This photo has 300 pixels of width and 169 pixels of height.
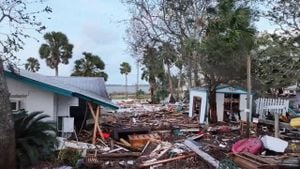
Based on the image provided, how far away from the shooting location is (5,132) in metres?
8.72

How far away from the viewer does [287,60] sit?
15430 mm

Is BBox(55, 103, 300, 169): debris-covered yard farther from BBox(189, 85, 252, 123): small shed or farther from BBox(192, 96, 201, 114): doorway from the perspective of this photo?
BBox(192, 96, 201, 114): doorway

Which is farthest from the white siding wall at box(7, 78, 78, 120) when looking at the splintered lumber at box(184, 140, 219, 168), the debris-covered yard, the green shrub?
the splintered lumber at box(184, 140, 219, 168)

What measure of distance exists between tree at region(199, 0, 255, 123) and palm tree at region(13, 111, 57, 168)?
35.1ft

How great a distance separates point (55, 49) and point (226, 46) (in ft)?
115

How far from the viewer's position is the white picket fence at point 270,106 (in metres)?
24.5

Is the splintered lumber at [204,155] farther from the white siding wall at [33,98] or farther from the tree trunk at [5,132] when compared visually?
the tree trunk at [5,132]

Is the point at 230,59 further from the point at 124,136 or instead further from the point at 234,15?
the point at 124,136

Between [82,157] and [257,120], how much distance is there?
10362 millimetres

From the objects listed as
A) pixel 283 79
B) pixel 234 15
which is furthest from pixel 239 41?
pixel 283 79

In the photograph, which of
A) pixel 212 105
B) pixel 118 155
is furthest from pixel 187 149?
pixel 212 105

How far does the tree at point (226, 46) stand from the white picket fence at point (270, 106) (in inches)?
97.9

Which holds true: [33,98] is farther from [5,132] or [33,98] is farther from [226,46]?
[226,46]

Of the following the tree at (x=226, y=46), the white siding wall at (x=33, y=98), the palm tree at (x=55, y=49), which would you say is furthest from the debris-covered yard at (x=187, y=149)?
the palm tree at (x=55, y=49)
